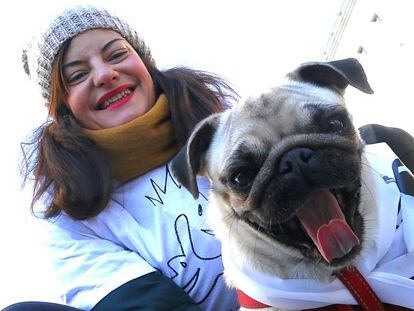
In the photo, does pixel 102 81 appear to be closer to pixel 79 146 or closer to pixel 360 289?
pixel 79 146

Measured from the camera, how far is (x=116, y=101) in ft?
7.75

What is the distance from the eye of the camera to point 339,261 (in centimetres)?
140

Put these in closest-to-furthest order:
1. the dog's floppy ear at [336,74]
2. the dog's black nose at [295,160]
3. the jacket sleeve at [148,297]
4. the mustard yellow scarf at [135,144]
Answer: the dog's black nose at [295,160], the dog's floppy ear at [336,74], the jacket sleeve at [148,297], the mustard yellow scarf at [135,144]

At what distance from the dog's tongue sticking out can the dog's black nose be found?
11cm

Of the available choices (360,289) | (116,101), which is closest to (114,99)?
(116,101)

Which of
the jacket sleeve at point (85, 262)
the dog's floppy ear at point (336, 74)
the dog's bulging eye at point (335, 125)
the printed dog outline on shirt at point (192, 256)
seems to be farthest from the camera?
the printed dog outline on shirt at point (192, 256)

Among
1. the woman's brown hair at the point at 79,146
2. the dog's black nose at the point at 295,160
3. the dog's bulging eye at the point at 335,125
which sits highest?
the dog's bulging eye at the point at 335,125

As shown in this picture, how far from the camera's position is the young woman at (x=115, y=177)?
6.30 ft

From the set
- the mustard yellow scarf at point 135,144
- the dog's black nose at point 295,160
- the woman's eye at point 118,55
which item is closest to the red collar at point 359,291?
the dog's black nose at point 295,160

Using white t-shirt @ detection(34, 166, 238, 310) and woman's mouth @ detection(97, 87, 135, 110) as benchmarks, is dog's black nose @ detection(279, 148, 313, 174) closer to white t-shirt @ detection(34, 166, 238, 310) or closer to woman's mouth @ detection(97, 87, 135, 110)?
white t-shirt @ detection(34, 166, 238, 310)

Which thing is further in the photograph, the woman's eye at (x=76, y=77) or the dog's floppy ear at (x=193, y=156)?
the woman's eye at (x=76, y=77)

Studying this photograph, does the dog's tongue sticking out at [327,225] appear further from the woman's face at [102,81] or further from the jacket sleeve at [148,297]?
the woman's face at [102,81]

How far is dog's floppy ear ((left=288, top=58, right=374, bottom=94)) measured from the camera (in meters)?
1.64

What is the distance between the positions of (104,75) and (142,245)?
2.89 ft
